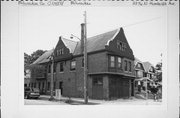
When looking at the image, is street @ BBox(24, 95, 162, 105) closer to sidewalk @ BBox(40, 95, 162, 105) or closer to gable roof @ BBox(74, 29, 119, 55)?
sidewalk @ BBox(40, 95, 162, 105)

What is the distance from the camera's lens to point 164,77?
4.22 m

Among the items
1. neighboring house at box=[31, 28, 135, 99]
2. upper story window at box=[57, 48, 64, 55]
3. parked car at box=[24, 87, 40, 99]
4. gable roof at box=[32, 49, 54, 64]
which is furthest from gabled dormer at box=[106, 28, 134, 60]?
parked car at box=[24, 87, 40, 99]

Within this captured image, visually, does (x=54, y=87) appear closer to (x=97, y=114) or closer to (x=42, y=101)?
(x=42, y=101)

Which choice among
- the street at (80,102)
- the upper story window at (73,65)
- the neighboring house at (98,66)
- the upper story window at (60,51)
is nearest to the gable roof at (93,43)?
the neighboring house at (98,66)

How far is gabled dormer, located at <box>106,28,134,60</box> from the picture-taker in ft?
13.7

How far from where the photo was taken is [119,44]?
13.8 ft

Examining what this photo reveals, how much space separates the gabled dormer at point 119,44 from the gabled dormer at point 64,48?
0.62 meters

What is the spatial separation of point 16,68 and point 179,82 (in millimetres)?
2775

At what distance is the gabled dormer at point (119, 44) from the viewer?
418 cm

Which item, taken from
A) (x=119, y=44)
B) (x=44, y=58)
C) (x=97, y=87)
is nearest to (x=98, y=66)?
(x=97, y=87)

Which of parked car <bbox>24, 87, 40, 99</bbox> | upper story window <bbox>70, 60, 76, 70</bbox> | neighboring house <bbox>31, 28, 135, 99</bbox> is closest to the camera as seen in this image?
parked car <bbox>24, 87, 40, 99</bbox>

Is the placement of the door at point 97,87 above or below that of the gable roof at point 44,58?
below

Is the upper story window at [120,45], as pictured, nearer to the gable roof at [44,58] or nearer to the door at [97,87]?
the door at [97,87]

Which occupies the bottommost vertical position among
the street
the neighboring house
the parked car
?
the street
